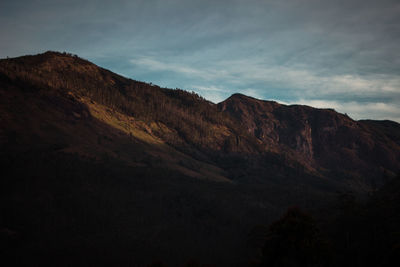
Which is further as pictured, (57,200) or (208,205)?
(208,205)

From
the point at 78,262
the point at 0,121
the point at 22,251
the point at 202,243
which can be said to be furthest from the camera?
the point at 0,121

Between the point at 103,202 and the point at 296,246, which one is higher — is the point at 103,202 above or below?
below

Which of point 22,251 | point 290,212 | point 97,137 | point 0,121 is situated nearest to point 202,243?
point 22,251

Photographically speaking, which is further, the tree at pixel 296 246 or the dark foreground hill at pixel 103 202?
the dark foreground hill at pixel 103 202

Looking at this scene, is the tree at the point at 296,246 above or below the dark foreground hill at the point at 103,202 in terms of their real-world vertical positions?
above

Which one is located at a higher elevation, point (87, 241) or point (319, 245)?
point (319, 245)

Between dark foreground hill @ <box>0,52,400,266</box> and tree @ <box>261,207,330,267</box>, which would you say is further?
dark foreground hill @ <box>0,52,400,266</box>

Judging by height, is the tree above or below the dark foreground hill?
above

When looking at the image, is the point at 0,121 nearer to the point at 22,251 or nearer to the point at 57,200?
the point at 57,200

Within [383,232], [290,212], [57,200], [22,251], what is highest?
[290,212]

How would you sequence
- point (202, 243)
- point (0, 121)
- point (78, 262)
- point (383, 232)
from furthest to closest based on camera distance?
point (0, 121), point (202, 243), point (78, 262), point (383, 232)

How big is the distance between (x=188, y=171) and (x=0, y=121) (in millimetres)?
107672

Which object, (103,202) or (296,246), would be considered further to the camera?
(103,202)

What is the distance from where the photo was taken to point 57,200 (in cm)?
11888
